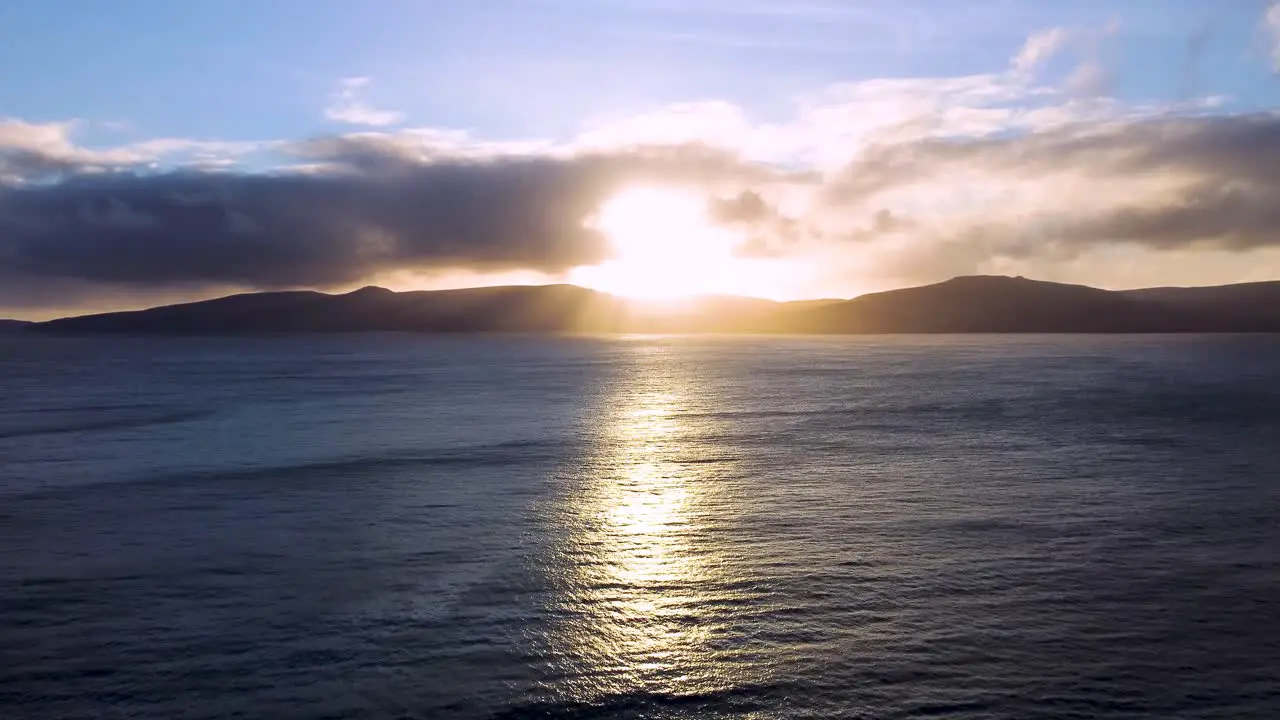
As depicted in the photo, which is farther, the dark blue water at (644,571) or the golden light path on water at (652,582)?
the golden light path on water at (652,582)

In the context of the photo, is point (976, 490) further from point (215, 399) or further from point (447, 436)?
point (215, 399)

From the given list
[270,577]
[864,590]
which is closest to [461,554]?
[270,577]

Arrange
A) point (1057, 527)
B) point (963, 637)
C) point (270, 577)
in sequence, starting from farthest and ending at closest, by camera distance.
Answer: point (1057, 527) → point (270, 577) → point (963, 637)

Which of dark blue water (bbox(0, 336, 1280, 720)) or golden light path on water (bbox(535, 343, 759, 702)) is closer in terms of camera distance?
dark blue water (bbox(0, 336, 1280, 720))

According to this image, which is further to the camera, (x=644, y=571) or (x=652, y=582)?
(x=644, y=571)
